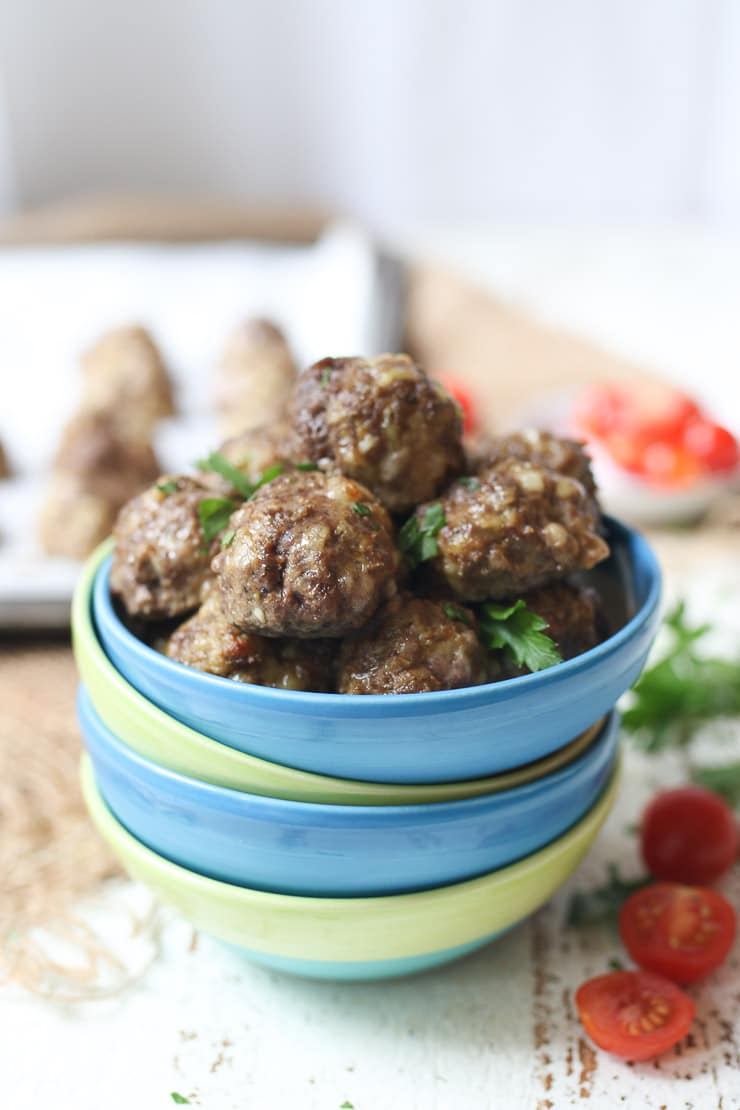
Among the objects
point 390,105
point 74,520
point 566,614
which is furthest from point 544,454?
point 390,105

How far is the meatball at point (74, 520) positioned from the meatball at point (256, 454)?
1.06 meters

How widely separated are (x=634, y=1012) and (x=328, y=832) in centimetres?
48

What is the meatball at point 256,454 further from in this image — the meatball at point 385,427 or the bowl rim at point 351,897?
the bowl rim at point 351,897

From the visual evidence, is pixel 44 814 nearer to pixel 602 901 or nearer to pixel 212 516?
pixel 212 516

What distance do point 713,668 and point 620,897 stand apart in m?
0.64

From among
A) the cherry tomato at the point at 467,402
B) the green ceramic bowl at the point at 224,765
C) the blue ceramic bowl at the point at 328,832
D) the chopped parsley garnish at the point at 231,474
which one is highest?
the chopped parsley garnish at the point at 231,474

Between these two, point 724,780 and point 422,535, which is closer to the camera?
point 422,535

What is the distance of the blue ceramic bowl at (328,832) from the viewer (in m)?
1.27

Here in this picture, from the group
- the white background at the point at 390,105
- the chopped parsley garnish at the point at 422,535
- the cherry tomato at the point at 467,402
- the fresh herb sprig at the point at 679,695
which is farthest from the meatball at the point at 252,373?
the white background at the point at 390,105

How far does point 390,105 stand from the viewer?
22.8 ft

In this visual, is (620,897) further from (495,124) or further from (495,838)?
(495,124)

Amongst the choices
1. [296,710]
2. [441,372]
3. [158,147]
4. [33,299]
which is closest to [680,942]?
[296,710]

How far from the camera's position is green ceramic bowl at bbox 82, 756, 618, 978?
131 centimetres

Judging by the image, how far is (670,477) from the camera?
314 centimetres
